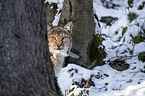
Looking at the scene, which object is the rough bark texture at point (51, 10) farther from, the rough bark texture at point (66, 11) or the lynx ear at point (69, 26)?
the lynx ear at point (69, 26)

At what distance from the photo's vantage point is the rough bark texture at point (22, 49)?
1583mm

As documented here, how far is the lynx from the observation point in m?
3.49

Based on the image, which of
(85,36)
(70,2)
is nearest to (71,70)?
(85,36)

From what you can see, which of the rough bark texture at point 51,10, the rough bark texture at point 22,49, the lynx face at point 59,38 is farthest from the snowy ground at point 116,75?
the rough bark texture at point 22,49

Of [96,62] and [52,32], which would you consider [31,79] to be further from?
[96,62]

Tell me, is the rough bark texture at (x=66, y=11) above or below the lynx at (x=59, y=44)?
above

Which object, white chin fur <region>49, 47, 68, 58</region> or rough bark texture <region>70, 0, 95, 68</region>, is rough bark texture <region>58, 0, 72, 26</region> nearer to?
rough bark texture <region>70, 0, 95, 68</region>

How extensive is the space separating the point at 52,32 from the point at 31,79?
2118mm

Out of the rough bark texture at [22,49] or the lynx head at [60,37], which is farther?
the lynx head at [60,37]

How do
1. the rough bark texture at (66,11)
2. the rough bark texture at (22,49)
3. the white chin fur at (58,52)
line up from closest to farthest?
the rough bark texture at (22,49), the white chin fur at (58,52), the rough bark texture at (66,11)

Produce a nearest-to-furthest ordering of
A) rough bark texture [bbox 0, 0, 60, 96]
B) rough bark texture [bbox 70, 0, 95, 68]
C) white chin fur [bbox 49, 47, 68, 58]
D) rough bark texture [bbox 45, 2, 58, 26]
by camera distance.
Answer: rough bark texture [bbox 0, 0, 60, 96] → white chin fur [bbox 49, 47, 68, 58] → rough bark texture [bbox 70, 0, 95, 68] → rough bark texture [bbox 45, 2, 58, 26]

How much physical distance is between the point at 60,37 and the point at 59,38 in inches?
1.5

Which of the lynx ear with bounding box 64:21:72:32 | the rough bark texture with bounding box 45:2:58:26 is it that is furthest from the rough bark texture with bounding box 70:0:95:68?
the rough bark texture with bounding box 45:2:58:26

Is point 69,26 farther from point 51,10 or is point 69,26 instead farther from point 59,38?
point 51,10
